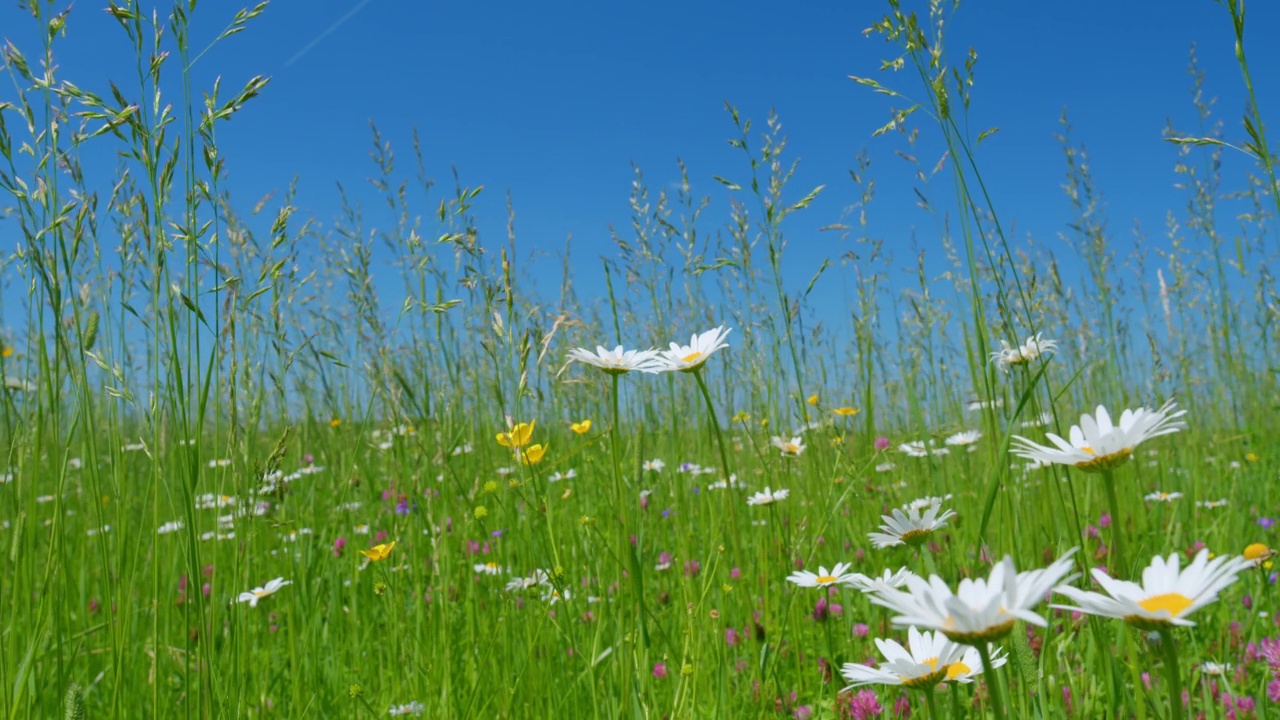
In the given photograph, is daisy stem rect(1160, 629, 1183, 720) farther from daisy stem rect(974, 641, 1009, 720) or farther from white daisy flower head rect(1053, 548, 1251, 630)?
daisy stem rect(974, 641, 1009, 720)

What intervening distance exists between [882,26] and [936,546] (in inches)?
63.1

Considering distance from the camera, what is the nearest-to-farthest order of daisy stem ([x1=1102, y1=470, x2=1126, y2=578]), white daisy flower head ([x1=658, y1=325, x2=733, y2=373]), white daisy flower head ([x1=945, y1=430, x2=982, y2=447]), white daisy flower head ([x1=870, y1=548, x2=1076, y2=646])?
white daisy flower head ([x1=870, y1=548, x2=1076, y2=646]) → daisy stem ([x1=1102, y1=470, x2=1126, y2=578]) → white daisy flower head ([x1=658, y1=325, x2=733, y2=373]) → white daisy flower head ([x1=945, y1=430, x2=982, y2=447])

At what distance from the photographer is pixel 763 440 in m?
2.93

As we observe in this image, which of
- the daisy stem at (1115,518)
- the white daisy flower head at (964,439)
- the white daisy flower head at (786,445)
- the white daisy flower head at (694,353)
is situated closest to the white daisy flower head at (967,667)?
the daisy stem at (1115,518)

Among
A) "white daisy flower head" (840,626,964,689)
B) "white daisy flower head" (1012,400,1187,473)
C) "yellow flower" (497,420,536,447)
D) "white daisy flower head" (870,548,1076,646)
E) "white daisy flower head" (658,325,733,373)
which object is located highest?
"white daisy flower head" (658,325,733,373)

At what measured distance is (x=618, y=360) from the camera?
4.47ft

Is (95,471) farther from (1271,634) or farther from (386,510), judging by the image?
(1271,634)

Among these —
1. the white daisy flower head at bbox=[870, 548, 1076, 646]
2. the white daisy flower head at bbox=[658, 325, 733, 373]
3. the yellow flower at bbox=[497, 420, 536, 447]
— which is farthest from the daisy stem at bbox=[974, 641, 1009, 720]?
the yellow flower at bbox=[497, 420, 536, 447]

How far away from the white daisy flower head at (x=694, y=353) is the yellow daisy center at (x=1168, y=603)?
672 millimetres

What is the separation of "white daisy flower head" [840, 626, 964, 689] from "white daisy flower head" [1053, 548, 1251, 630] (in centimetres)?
20

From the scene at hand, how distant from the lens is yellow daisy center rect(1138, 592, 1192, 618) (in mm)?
609

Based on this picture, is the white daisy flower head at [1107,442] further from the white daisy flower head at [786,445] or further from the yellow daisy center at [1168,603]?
the white daisy flower head at [786,445]

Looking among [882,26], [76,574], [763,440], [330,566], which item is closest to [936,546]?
[763,440]

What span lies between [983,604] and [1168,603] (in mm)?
161
